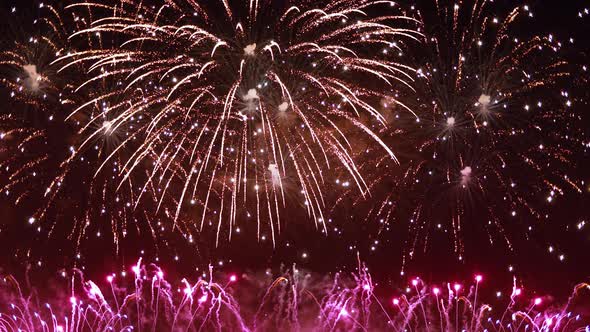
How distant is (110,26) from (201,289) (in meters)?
6.97

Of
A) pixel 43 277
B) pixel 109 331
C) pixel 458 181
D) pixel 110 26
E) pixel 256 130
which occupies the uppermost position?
pixel 110 26

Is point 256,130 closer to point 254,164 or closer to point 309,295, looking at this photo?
point 254,164

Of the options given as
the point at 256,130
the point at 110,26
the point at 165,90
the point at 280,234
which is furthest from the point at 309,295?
the point at 110,26

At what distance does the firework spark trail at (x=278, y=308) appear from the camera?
1502 cm

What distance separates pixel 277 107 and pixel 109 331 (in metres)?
7.69

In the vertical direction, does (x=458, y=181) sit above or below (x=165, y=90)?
below

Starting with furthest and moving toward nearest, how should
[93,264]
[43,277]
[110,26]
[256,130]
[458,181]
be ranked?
[43,277], [93,264], [458,181], [256,130], [110,26]

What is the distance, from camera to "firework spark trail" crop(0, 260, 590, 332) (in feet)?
49.3

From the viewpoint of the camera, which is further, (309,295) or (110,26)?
(309,295)

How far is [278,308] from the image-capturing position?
1593 cm

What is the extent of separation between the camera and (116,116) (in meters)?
11.1

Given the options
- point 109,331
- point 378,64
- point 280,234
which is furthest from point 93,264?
point 378,64

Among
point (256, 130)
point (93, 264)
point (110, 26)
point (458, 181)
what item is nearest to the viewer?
point (110, 26)

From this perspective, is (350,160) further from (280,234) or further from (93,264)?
(93,264)
